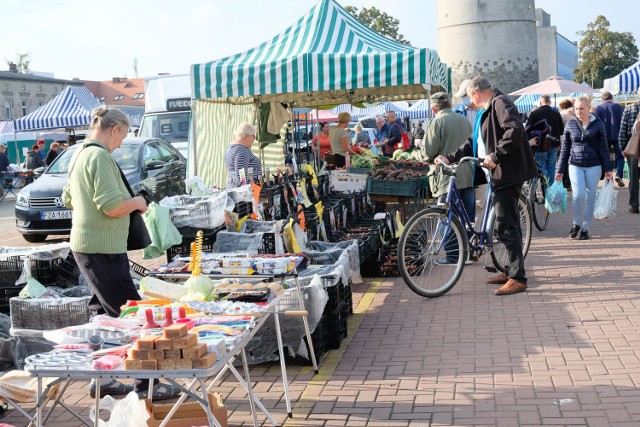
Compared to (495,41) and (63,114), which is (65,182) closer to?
(63,114)

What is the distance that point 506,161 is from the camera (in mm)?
7648

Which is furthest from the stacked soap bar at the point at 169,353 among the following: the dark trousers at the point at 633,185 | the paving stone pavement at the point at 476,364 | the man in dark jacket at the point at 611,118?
the man in dark jacket at the point at 611,118

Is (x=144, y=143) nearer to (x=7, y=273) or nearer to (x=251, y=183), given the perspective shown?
(x=251, y=183)

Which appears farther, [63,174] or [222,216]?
[63,174]

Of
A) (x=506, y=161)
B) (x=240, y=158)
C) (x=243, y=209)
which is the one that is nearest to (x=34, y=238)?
(x=240, y=158)

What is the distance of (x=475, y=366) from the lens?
225 inches

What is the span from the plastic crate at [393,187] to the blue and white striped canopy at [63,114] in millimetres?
16146

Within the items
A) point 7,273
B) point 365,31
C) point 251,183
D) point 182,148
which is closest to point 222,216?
point 251,183

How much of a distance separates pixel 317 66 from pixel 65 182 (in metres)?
5.53

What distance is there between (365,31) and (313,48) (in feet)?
5.28

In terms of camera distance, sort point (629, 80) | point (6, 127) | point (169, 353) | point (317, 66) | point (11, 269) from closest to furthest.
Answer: point (169, 353) → point (11, 269) → point (317, 66) → point (629, 80) → point (6, 127)

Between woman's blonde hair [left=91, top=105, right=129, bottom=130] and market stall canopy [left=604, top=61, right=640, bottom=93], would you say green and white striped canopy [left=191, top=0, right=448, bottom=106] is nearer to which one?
woman's blonde hair [left=91, top=105, right=129, bottom=130]

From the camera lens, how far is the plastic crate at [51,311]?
20.3 ft

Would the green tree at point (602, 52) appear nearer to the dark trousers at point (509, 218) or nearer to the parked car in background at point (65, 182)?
the parked car in background at point (65, 182)
